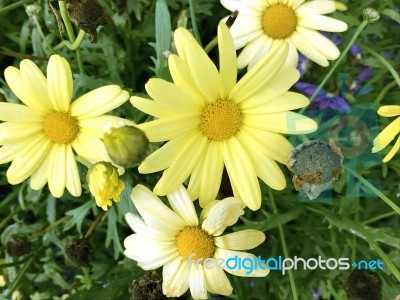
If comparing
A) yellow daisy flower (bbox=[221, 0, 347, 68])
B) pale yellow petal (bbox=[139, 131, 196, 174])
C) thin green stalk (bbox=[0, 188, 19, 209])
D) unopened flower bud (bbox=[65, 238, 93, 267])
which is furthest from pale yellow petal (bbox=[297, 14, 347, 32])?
thin green stalk (bbox=[0, 188, 19, 209])

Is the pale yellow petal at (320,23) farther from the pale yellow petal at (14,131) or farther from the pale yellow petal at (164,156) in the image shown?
the pale yellow petal at (14,131)

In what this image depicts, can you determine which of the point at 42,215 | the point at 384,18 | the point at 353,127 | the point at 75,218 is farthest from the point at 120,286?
the point at 384,18

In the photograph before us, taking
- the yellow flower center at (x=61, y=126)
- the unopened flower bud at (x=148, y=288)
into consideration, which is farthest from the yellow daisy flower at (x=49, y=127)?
the unopened flower bud at (x=148, y=288)

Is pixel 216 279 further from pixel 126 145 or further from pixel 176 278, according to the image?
pixel 126 145

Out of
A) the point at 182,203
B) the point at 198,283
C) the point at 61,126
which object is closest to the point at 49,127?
the point at 61,126

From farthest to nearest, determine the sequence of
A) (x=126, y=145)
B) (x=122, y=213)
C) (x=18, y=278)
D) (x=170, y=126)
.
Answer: (x=18, y=278) < (x=122, y=213) < (x=170, y=126) < (x=126, y=145)

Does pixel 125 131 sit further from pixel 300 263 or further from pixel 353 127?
pixel 300 263

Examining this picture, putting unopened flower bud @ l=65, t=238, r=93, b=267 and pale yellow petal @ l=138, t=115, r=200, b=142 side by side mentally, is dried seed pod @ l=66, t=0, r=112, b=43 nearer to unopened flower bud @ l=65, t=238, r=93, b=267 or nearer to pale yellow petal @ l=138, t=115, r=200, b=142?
pale yellow petal @ l=138, t=115, r=200, b=142
